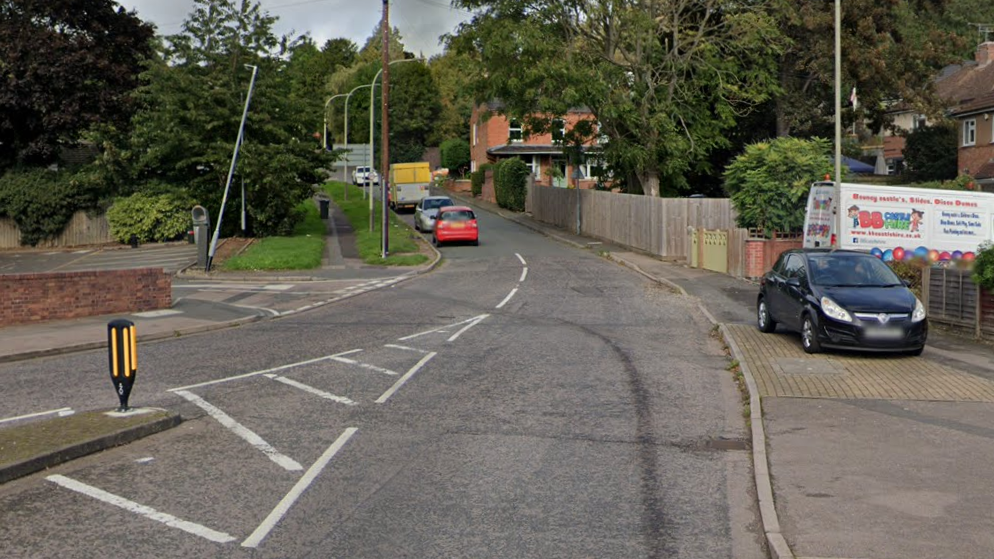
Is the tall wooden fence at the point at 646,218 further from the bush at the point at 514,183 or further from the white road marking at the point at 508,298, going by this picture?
the bush at the point at 514,183

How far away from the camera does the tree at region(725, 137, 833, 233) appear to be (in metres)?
28.5

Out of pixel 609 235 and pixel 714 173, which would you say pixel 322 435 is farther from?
pixel 714 173

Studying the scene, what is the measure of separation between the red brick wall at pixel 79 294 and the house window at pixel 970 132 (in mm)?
37020

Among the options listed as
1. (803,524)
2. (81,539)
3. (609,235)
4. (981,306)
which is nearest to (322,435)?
(81,539)

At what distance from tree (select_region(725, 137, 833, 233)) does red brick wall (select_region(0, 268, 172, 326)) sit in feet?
53.6

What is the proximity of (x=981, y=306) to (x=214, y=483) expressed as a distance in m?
13.4

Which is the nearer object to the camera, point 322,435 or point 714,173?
point 322,435

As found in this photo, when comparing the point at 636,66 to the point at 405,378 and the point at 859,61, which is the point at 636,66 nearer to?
the point at 859,61

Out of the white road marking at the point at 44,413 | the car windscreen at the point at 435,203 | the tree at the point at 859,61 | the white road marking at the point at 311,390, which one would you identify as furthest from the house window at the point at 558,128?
the white road marking at the point at 44,413

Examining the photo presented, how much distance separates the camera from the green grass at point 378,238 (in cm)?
3428

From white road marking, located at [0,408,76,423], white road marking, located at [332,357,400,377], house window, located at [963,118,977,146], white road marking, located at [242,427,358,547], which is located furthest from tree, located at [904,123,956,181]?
white road marking, located at [0,408,76,423]

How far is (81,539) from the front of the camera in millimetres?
7227

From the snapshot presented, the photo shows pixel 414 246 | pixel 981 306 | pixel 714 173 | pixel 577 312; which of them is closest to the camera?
pixel 981 306

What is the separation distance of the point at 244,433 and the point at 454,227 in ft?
95.3
